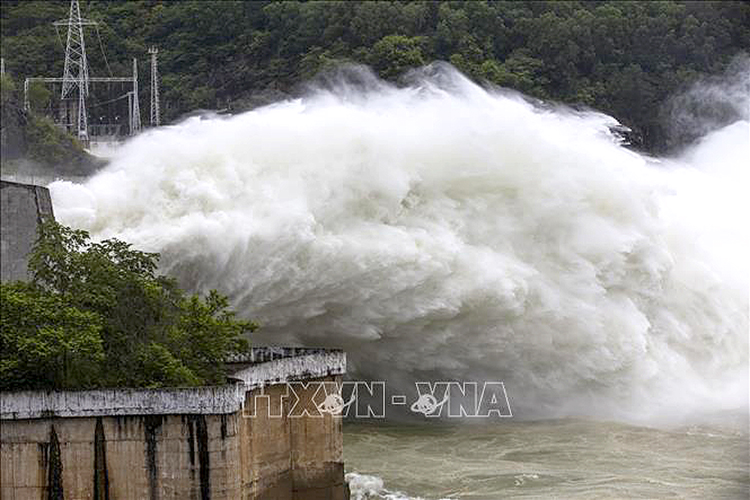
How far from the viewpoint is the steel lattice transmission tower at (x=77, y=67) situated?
34531mm

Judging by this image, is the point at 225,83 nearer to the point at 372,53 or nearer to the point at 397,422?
the point at 372,53

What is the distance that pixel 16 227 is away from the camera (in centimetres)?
2544

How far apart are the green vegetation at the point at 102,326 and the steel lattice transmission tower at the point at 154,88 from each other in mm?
13592

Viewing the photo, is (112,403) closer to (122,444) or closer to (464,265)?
(122,444)

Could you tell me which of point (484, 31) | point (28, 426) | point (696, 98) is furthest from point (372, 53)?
point (28, 426)

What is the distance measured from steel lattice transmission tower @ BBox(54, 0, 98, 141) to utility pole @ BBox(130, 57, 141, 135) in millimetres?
1419

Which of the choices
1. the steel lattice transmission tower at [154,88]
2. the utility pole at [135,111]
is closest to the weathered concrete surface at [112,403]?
the utility pole at [135,111]

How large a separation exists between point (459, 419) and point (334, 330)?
3743 millimetres

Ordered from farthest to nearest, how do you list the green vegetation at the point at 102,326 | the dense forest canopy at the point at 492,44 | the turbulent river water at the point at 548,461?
1. the dense forest canopy at the point at 492,44
2. the turbulent river water at the point at 548,461
3. the green vegetation at the point at 102,326

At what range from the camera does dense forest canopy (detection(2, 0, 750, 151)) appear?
56.1 metres

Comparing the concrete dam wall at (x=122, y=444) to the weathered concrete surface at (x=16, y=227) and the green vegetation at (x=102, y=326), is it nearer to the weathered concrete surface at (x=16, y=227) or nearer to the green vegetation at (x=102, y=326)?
the green vegetation at (x=102, y=326)

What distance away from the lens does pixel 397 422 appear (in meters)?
35.7

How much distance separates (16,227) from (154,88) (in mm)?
18282

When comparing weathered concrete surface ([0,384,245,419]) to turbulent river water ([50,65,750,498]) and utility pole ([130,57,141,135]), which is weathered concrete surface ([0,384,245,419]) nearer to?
turbulent river water ([50,65,750,498])
